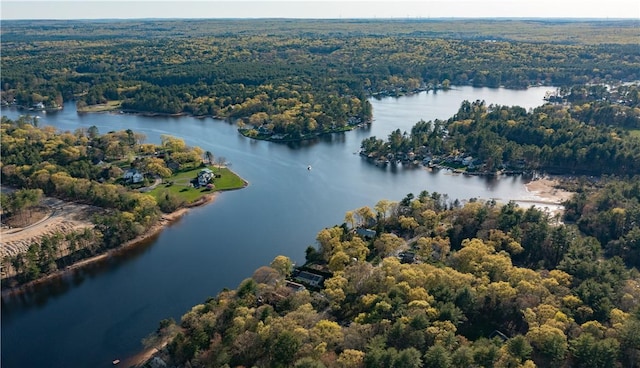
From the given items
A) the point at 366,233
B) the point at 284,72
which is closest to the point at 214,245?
the point at 366,233

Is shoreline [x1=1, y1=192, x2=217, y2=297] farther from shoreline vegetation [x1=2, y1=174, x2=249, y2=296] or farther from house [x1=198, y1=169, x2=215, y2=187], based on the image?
house [x1=198, y1=169, x2=215, y2=187]

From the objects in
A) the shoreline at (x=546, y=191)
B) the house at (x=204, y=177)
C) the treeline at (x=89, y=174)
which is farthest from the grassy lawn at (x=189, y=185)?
the shoreline at (x=546, y=191)

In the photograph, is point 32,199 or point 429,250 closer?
point 429,250

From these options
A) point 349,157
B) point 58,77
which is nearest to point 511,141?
point 349,157

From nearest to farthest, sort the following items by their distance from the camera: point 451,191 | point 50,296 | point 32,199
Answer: point 50,296 → point 32,199 → point 451,191

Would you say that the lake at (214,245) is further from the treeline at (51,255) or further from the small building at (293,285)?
the small building at (293,285)

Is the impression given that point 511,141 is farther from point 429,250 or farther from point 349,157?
point 429,250

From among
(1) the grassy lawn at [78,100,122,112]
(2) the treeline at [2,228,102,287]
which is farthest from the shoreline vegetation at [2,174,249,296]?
(1) the grassy lawn at [78,100,122,112]
